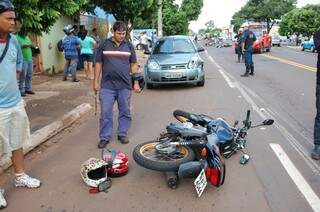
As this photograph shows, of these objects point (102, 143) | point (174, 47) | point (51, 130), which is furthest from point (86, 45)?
point (102, 143)

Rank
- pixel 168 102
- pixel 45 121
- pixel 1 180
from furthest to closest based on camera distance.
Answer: pixel 168 102
pixel 45 121
pixel 1 180

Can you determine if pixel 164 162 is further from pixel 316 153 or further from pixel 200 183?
pixel 316 153

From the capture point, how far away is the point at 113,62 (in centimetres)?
692

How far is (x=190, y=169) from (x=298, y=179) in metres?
1.42

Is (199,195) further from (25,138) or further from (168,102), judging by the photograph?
(168,102)

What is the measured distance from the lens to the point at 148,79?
13.3 m

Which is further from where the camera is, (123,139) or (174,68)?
(174,68)

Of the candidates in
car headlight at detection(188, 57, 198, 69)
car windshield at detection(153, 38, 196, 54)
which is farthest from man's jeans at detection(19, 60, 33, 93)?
car headlight at detection(188, 57, 198, 69)

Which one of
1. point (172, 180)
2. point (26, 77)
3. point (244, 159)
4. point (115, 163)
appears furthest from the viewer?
point (26, 77)

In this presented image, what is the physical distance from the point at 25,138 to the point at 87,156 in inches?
60.9

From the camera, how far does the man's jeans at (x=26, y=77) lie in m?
11.1

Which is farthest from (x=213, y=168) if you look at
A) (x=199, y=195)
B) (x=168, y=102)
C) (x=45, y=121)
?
(x=168, y=102)

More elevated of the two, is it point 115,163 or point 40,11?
point 40,11

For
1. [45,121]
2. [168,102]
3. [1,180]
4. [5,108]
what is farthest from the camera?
[168,102]
